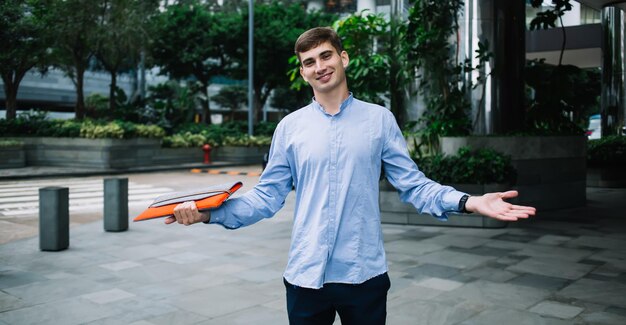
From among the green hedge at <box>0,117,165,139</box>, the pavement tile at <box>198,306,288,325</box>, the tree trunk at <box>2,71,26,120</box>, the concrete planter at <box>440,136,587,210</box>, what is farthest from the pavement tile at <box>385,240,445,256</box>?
the tree trunk at <box>2,71,26,120</box>

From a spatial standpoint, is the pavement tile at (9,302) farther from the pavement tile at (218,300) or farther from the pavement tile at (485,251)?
the pavement tile at (485,251)

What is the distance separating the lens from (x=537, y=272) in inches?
251

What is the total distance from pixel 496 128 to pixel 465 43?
165 cm

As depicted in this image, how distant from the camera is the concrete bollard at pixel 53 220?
7.70 m

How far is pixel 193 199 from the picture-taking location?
253 centimetres

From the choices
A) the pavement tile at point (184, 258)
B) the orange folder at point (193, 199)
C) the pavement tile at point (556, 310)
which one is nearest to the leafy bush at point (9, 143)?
the pavement tile at point (184, 258)

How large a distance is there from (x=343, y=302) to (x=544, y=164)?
9448mm

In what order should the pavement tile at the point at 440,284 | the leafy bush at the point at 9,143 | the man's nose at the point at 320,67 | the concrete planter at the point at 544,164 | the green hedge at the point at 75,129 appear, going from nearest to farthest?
the man's nose at the point at 320,67 < the pavement tile at the point at 440,284 < the concrete planter at the point at 544,164 < the leafy bush at the point at 9,143 < the green hedge at the point at 75,129

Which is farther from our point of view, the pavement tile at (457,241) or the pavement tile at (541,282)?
the pavement tile at (457,241)

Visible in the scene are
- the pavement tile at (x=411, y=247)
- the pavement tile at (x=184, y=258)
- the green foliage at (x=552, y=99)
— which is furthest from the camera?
the green foliage at (x=552, y=99)

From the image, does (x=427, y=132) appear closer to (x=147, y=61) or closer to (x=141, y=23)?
(x=141, y=23)

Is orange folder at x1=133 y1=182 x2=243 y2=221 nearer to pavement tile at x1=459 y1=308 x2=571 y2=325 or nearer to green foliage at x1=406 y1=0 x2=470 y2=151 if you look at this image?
pavement tile at x1=459 y1=308 x2=571 y2=325

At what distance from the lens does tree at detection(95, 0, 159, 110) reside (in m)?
25.6

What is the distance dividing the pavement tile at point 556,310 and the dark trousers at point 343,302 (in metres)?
2.88
